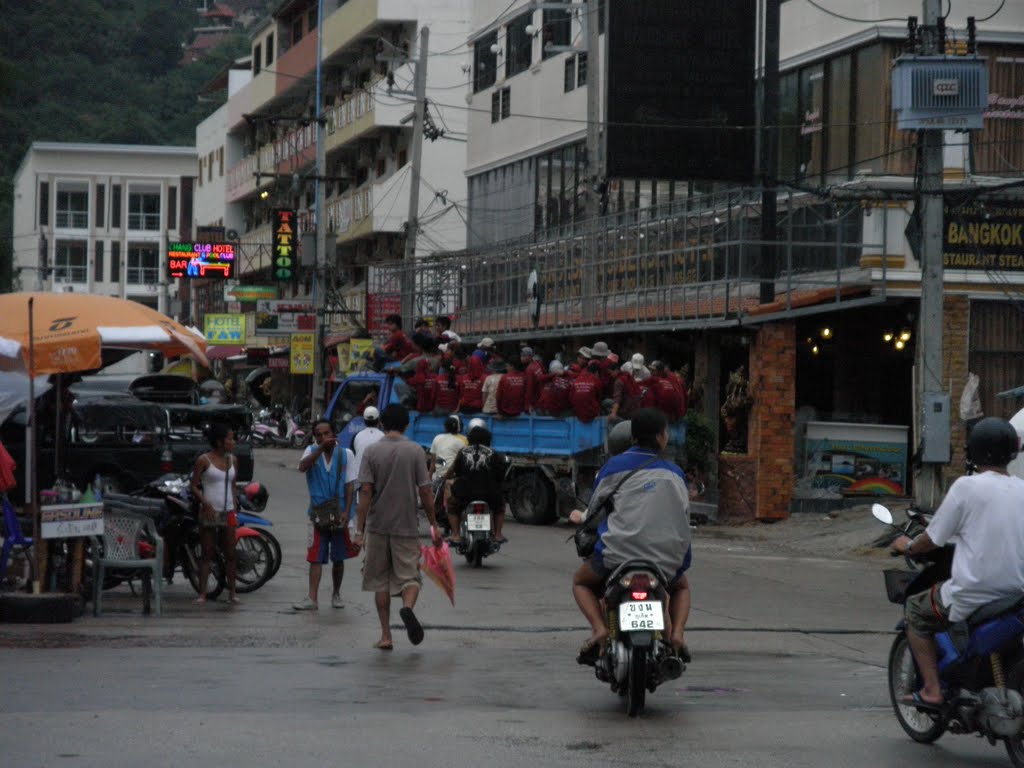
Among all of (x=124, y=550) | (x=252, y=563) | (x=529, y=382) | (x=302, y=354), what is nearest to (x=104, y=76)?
(x=302, y=354)

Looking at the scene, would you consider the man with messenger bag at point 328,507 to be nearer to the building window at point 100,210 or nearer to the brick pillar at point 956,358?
the brick pillar at point 956,358

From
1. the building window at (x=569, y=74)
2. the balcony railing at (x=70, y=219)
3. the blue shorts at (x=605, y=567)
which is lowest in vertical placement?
the blue shorts at (x=605, y=567)

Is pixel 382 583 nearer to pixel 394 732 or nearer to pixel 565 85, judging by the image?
pixel 394 732

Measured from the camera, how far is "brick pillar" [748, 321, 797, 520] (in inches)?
1040

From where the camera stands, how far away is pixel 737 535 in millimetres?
25469

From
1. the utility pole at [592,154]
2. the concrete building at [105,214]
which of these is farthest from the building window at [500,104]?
the concrete building at [105,214]

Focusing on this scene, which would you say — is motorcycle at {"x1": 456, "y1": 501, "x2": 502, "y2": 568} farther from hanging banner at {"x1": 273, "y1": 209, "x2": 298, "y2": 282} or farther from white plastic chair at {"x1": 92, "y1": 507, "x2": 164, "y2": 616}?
hanging banner at {"x1": 273, "y1": 209, "x2": 298, "y2": 282}

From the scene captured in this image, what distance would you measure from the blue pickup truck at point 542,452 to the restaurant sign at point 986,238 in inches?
237

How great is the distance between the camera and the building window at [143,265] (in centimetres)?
9812

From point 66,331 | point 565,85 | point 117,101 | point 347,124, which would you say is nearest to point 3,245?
point 565,85

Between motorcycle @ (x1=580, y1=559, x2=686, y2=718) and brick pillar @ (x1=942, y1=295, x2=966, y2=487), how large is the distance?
16.6 meters

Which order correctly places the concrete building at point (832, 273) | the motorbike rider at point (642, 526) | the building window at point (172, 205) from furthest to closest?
the building window at point (172, 205), the concrete building at point (832, 273), the motorbike rider at point (642, 526)

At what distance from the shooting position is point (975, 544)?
28.3 feet

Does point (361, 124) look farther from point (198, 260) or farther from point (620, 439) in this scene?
point (620, 439)
